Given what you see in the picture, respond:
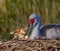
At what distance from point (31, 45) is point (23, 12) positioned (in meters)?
4.83

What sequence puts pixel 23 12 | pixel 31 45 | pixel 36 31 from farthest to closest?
pixel 23 12, pixel 36 31, pixel 31 45

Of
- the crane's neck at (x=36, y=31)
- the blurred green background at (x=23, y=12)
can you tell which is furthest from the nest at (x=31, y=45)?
the blurred green background at (x=23, y=12)

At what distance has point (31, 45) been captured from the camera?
345 inches

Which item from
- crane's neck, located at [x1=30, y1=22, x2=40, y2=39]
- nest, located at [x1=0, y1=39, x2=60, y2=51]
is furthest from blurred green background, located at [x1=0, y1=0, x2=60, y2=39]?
nest, located at [x1=0, y1=39, x2=60, y2=51]

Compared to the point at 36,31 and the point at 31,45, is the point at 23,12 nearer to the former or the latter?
the point at 36,31

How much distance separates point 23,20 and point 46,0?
3.16 feet

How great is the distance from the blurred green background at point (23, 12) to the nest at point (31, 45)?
409cm

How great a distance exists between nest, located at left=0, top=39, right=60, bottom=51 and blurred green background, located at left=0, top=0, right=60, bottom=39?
4095mm

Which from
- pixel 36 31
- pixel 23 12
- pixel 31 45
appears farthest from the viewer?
pixel 23 12

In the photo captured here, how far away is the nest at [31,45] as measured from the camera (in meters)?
8.54

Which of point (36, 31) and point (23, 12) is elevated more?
point (23, 12)

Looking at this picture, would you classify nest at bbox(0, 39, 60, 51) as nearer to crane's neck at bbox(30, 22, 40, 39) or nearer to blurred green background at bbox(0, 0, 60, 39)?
crane's neck at bbox(30, 22, 40, 39)

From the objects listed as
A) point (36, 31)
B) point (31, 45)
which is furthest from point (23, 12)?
point (31, 45)

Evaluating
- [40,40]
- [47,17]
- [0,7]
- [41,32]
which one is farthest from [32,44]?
[0,7]
